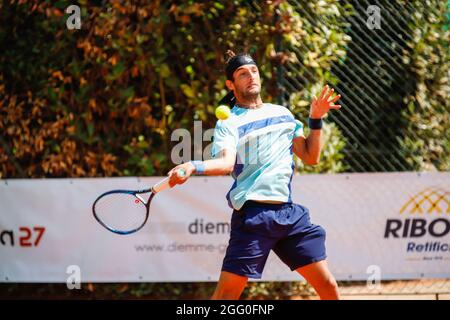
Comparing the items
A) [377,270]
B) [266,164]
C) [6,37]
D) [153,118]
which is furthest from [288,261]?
[6,37]

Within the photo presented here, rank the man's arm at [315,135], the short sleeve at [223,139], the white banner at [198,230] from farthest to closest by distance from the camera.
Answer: the white banner at [198,230] → the man's arm at [315,135] → the short sleeve at [223,139]

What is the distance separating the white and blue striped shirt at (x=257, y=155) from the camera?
4.48 m

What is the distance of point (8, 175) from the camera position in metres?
7.09

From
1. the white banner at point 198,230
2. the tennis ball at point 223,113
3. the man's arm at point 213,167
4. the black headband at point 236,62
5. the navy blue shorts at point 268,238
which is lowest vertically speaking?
the white banner at point 198,230

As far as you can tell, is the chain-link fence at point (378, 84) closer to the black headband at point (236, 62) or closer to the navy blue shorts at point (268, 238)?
the black headband at point (236, 62)

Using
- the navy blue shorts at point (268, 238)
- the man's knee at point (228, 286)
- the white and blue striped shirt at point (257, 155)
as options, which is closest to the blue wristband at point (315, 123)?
the white and blue striped shirt at point (257, 155)

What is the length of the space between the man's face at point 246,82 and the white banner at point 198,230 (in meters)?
1.84

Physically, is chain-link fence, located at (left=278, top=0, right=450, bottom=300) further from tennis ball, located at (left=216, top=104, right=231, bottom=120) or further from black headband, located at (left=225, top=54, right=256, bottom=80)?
tennis ball, located at (left=216, top=104, right=231, bottom=120)

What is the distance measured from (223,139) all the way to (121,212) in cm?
214

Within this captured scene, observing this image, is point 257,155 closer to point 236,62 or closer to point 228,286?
point 236,62

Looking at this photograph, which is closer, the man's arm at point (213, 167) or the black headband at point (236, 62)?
the man's arm at point (213, 167)

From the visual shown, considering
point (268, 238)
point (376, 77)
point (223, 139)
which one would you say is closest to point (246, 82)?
point (223, 139)

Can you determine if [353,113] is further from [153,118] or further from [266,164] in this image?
[266,164]

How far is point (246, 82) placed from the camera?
4.67m
